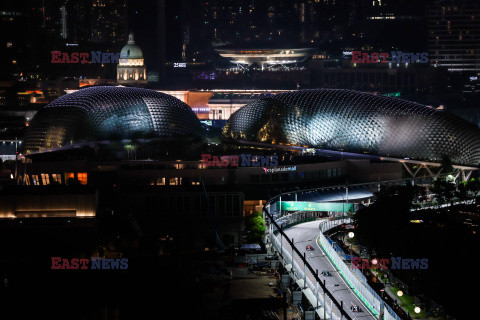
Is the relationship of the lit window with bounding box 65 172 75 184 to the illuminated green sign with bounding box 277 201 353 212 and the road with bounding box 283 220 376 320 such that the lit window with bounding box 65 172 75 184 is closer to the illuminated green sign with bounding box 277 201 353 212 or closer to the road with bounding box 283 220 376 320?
the illuminated green sign with bounding box 277 201 353 212

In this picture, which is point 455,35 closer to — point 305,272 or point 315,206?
point 315,206

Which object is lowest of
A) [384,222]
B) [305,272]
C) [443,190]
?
[443,190]

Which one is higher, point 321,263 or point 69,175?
point 321,263

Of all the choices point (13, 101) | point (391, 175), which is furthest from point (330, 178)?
point (13, 101)

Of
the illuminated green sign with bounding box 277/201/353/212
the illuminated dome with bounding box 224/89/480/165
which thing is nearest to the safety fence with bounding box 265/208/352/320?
the illuminated green sign with bounding box 277/201/353/212

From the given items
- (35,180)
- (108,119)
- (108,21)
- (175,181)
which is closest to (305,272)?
(175,181)

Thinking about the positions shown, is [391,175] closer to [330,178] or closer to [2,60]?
[330,178]

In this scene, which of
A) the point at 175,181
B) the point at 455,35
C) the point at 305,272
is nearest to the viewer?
the point at 305,272
